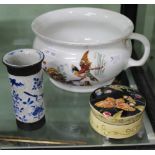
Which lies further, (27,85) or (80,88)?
(80,88)

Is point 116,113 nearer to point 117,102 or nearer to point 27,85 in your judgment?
point 117,102

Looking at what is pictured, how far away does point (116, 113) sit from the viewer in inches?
16.9

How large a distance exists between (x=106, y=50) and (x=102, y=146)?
15cm

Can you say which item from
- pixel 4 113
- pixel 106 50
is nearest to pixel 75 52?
pixel 106 50

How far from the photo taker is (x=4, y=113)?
51cm

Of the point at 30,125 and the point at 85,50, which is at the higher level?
the point at 85,50

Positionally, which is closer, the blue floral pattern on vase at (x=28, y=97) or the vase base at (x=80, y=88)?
the blue floral pattern on vase at (x=28, y=97)

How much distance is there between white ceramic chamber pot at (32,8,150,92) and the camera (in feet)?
1.54

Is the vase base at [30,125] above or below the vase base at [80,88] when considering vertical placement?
below

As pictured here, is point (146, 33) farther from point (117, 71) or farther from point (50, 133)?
point (50, 133)

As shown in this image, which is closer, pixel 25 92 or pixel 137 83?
pixel 25 92

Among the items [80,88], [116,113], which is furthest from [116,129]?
[80,88]

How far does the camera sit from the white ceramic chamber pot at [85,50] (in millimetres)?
470

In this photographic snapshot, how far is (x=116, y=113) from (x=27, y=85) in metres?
0.13
